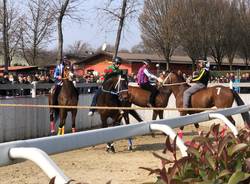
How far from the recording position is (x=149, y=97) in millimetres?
17422

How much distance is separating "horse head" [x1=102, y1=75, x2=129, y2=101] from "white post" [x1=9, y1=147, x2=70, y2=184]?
37.7 ft

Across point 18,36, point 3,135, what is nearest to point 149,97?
point 3,135

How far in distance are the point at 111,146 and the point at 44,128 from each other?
4.28 m

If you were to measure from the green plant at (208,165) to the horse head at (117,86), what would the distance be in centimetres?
1087

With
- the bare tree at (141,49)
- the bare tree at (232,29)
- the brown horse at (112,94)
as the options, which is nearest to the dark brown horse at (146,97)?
the brown horse at (112,94)

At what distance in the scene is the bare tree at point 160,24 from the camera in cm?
5453

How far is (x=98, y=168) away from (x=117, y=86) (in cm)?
359

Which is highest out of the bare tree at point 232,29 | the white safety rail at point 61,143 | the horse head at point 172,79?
the bare tree at point 232,29

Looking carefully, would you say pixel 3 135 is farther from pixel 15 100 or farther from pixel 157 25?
pixel 157 25

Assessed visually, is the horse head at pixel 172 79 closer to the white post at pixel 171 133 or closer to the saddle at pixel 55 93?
the saddle at pixel 55 93

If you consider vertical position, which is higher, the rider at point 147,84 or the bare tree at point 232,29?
the bare tree at point 232,29

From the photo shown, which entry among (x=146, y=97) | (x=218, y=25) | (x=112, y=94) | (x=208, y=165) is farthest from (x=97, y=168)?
(x=218, y=25)

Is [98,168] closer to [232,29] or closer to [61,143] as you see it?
[61,143]

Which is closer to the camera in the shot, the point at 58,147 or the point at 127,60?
the point at 58,147
